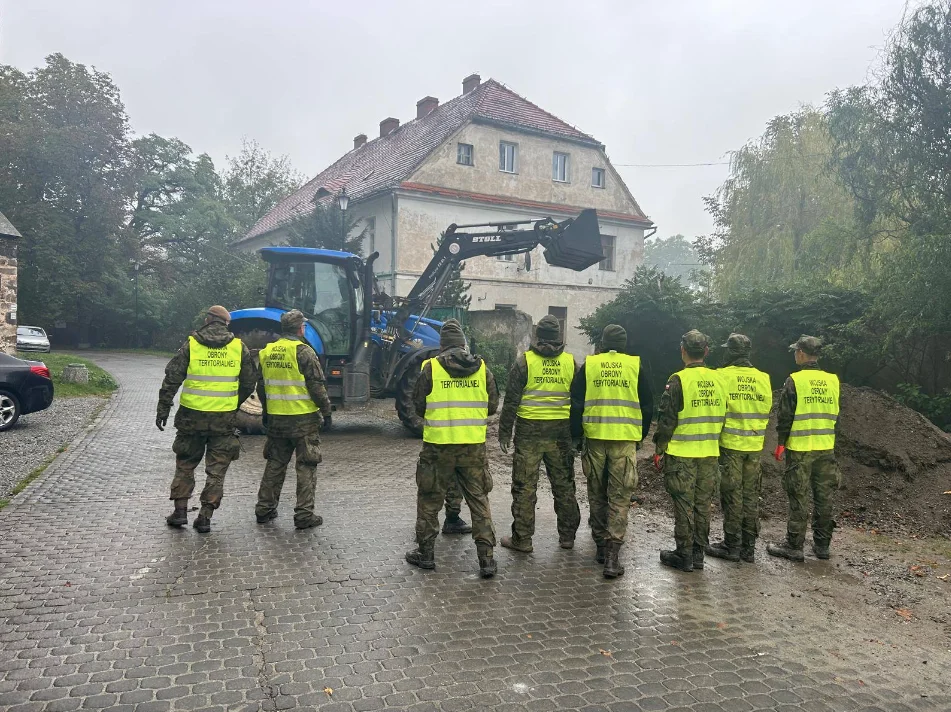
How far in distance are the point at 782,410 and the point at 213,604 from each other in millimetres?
4550

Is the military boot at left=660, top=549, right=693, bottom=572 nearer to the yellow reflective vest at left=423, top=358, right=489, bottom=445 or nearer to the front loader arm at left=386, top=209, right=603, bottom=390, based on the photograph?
the yellow reflective vest at left=423, top=358, right=489, bottom=445

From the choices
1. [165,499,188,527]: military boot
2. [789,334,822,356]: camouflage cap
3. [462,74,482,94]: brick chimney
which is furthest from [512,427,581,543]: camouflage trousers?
[462,74,482,94]: brick chimney

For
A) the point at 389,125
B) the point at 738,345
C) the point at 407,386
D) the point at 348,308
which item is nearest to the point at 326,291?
the point at 348,308

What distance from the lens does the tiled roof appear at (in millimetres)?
25891

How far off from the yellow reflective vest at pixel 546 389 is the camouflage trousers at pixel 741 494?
55.2 inches

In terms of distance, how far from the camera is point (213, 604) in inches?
179

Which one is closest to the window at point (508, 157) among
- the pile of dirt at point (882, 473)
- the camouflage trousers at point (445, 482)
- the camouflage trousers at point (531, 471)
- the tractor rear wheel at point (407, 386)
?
the tractor rear wheel at point (407, 386)

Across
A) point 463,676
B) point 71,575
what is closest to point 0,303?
point 71,575

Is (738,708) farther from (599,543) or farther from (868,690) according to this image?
(599,543)

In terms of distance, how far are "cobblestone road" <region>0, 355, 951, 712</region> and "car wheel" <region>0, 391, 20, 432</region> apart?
5.33 m

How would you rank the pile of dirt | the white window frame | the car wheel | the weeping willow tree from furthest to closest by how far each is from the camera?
1. the white window frame
2. the weeping willow tree
3. the car wheel
4. the pile of dirt

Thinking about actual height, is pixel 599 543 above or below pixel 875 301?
below

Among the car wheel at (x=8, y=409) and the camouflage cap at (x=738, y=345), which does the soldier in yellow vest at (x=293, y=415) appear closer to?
the camouflage cap at (x=738, y=345)

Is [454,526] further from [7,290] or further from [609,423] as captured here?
[7,290]
